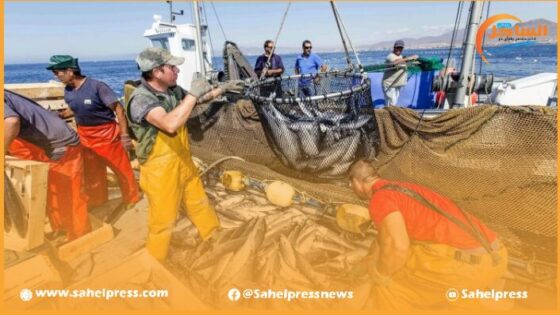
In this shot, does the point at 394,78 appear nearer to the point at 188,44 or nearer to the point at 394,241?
the point at 394,241

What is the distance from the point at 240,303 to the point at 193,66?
1406 centimetres

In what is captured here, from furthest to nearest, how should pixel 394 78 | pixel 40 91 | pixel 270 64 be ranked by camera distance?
pixel 270 64, pixel 394 78, pixel 40 91

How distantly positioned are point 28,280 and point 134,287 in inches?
31.6

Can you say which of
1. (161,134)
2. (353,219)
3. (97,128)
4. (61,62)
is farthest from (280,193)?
(61,62)

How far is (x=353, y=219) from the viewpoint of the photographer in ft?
10.8

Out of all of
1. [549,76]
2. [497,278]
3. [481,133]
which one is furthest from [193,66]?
[497,278]

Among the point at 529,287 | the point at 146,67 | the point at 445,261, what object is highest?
the point at 146,67

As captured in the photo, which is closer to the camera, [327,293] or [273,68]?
[327,293]

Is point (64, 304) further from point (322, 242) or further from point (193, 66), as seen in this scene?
point (193, 66)

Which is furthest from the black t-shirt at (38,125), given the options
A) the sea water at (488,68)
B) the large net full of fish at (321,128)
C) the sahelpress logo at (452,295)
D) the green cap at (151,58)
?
the sea water at (488,68)

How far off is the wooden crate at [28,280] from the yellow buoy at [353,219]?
2.49 meters

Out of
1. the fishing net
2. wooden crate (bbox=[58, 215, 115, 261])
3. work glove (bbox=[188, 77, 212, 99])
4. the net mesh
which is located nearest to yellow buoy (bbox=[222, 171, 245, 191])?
the net mesh

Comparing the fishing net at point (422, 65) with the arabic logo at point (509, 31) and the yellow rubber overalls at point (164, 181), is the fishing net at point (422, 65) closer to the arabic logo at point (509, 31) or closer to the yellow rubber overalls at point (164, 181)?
the arabic logo at point (509, 31)

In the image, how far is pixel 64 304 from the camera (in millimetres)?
2539
